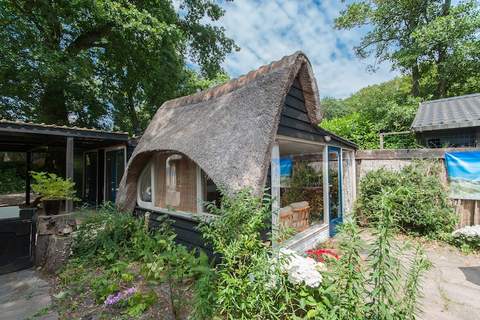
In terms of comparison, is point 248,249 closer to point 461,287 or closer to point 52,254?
point 461,287

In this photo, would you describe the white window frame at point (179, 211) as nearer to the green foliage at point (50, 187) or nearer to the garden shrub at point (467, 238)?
the green foliage at point (50, 187)

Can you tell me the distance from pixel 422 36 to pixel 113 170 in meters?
13.2

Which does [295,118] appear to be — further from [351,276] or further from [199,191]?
[351,276]

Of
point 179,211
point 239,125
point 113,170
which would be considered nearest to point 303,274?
point 239,125

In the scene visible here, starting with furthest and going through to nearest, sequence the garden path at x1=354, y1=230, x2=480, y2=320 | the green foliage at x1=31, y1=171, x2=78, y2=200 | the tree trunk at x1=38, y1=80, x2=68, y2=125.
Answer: the tree trunk at x1=38, y1=80, x2=68, y2=125 → the green foliage at x1=31, y1=171, x2=78, y2=200 → the garden path at x1=354, y1=230, x2=480, y2=320

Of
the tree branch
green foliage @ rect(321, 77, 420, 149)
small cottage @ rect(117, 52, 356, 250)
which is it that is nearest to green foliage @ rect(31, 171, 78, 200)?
small cottage @ rect(117, 52, 356, 250)

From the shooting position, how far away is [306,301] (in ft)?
6.91

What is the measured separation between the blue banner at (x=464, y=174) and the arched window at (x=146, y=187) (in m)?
6.32

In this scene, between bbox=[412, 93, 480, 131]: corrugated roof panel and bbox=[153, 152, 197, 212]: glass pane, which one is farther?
bbox=[412, 93, 480, 131]: corrugated roof panel

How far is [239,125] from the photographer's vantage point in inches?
122

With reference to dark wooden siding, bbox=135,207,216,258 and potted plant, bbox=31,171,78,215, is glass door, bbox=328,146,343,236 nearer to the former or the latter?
dark wooden siding, bbox=135,207,216,258

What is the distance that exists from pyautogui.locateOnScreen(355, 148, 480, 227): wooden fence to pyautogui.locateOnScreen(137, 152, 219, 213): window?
4.33m

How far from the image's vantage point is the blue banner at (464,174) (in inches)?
181

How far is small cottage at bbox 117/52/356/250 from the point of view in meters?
2.82
